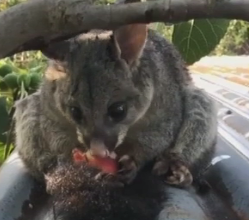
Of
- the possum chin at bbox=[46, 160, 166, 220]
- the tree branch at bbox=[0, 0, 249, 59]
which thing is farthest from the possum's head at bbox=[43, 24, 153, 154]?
the tree branch at bbox=[0, 0, 249, 59]

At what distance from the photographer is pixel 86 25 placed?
0.96 metres

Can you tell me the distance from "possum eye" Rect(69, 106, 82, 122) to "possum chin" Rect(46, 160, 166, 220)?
0.42 m

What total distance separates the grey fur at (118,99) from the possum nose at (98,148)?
5cm

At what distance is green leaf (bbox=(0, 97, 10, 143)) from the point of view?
7.64 feet

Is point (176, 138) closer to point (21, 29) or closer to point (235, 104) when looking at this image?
point (235, 104)

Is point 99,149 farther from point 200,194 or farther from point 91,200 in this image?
point 91,200

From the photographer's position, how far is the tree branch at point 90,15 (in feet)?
3.02

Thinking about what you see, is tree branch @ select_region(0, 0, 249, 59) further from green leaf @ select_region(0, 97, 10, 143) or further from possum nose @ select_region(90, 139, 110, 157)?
green leaf @ select_region(0, 97, 10, 143)

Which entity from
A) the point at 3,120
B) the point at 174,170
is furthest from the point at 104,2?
the point at 3,120

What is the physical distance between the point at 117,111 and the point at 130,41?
0.22 meters

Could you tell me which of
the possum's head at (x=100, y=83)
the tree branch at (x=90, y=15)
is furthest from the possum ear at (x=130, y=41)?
the tree branch at (x=90, y=15)

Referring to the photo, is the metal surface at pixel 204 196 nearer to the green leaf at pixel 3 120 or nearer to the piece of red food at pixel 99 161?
the piece of red food at pixel 99 161

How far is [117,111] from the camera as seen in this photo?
2.04 meters

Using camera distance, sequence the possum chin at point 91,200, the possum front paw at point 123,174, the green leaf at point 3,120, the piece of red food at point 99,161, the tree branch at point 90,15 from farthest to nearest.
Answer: the green leaf at point 3,120
the piece of red food at point 99,161
the possum front paw at point 123,174
the possum chin at point 91,200
the tree branch at point 90,15
